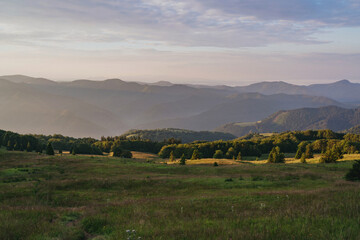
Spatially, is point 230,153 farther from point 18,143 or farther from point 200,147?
point 18,143

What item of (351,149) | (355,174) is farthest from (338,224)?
(351,149)

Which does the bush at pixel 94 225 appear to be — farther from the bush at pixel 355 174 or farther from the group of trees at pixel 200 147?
the group of trees at pixel 200 147

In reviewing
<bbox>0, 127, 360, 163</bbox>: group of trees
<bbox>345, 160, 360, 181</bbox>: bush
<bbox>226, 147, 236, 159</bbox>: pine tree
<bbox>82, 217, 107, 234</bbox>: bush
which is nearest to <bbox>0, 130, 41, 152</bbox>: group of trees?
<bbox>0, 127, 360, 163</bbox>: group of trees

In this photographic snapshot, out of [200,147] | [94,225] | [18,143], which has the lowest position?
[200,147]

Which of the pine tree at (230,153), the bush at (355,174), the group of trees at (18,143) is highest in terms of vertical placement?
the bush at (355,174)

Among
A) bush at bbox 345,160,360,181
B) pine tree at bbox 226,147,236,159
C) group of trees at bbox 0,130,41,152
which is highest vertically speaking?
bush at bbox 345,160,360,181

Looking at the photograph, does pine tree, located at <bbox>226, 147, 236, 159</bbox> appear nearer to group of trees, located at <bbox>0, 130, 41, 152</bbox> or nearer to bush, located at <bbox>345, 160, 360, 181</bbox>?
group of trees, located at <bbox>0, 130, 41, 152</bbox>

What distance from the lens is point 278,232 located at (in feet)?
20.2

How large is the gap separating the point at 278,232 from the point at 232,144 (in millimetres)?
154266

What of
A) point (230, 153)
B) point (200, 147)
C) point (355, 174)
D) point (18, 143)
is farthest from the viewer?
point (200, 147)

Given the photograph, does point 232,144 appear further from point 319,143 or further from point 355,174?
point 355,174

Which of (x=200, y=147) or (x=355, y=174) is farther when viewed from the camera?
(x=200, y=147)

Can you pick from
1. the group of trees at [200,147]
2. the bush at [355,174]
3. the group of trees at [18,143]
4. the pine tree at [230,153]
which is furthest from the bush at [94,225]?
the pine tree at [230,153]

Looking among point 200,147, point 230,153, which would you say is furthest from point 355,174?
point 200,147
